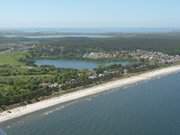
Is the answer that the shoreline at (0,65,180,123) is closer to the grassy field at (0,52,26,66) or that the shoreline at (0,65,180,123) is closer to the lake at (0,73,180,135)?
the lake at (0,73,180,135)

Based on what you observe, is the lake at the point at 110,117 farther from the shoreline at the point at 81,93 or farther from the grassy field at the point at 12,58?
the grassy field at the point at 12,58

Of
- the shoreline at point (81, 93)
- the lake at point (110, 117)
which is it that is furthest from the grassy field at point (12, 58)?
the lake at point (110, 117)

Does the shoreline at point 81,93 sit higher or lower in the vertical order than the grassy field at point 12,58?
higher

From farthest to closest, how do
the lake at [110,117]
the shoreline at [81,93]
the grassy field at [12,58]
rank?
1. the grassy field at [12,58]
2. the shoreline at [81,93]
3. the lake at [110,117]

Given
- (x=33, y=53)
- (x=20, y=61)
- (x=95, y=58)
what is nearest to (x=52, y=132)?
(x=20, y=61)

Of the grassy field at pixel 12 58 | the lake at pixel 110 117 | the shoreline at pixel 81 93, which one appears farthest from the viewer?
the grassy field at pixel 12 58

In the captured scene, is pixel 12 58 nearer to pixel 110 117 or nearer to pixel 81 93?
pixel 81 93

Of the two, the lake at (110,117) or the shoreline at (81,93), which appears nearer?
the lake at (110,117)
